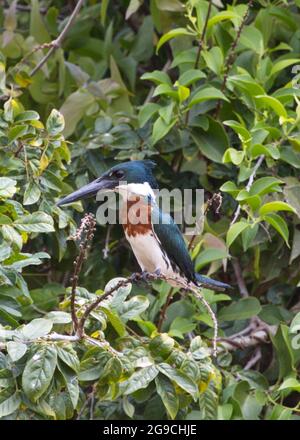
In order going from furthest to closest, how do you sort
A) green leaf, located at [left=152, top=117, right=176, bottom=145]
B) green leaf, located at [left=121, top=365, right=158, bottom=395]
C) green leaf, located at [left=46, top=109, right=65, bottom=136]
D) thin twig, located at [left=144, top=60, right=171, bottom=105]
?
thin twig, located at [left=144, top=60, right=171, bottom=105]
green leaf, located at [left=152, top=117, right=176, bottom=145]
green leaf, located at [left=46, top=109, right=65, bottom=136]
green leaf, located at [left=121, top=365, right=158, bottom=395]

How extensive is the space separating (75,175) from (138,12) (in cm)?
98

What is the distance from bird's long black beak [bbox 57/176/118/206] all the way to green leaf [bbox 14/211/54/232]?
45cm

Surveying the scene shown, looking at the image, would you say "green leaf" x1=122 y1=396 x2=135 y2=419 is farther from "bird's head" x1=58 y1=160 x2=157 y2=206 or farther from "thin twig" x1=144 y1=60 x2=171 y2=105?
"thin twig" x1=144 y1=60 x2=171 y2=105

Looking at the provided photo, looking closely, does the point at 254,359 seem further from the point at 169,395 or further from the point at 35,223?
the point at 35,223

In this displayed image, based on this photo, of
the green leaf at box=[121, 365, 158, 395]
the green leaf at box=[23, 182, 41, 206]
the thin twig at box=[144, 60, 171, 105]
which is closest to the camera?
the green leaf at box=[121, 365, 158, 395]

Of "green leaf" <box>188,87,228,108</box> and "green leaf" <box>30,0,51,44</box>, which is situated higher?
"green leaf" <box>30,0,51,44</box>

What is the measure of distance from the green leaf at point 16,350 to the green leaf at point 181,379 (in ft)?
1.37

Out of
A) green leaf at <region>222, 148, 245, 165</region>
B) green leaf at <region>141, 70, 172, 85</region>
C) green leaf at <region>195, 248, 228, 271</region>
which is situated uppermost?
green leaf at <region>141, 70, 172, 85</region>

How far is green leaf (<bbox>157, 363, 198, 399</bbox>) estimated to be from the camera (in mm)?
2488

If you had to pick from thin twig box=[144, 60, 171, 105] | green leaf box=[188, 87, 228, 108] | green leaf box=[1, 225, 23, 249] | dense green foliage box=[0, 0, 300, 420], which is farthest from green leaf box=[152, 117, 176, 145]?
green leaf box=[1, 225, 23, 249]

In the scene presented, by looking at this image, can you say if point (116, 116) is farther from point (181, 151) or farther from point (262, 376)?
point (262, 376)

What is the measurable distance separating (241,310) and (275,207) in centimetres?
50
